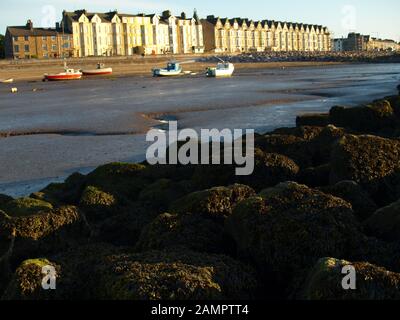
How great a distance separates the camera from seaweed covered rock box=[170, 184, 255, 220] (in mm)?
5656

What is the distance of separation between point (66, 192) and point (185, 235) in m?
4.25

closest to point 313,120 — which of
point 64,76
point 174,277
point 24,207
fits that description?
point 24,207

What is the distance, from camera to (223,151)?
27.6 ft

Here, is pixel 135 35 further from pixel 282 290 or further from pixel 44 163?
pixel 282 290

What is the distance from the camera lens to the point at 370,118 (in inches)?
440

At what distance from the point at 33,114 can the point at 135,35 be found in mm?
105881

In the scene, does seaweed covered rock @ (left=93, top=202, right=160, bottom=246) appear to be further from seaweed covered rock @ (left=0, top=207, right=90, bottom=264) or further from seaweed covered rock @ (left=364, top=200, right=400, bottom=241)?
seaweed covered rock @ (left=364, top=200, right=400, bottom=241)

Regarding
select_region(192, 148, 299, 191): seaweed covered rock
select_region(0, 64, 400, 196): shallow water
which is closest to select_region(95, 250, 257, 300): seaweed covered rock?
select_region(192, 148, 299, 191): seaweed covered rock

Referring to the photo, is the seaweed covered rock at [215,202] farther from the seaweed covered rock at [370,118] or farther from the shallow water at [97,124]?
the seaweed covered rock at [370,118]

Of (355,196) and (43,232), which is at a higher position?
(355,196)

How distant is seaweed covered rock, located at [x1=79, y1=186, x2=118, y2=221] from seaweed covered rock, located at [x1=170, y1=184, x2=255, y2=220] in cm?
150

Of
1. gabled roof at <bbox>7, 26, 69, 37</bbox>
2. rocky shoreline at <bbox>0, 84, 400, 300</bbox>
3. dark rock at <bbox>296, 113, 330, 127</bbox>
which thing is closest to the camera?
rocky shoreline at <bbox>0, 84, 400, 300</bbox>

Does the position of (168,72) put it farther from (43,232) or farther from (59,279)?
(59,279)

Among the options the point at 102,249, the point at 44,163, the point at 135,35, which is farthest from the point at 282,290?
the point at 135,35
